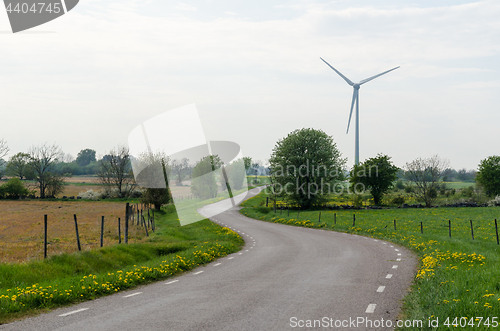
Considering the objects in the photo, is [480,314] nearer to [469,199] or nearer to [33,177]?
[469,199]

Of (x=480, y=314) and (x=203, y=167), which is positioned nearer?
(x=480, y=314)

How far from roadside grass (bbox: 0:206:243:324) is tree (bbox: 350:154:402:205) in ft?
185

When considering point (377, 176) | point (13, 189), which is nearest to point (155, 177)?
point (377, 176)

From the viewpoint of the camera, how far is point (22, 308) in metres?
8.13

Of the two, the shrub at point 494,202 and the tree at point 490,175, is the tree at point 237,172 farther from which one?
the shrub at point 494,202

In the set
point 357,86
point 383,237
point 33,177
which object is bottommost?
point 383,237

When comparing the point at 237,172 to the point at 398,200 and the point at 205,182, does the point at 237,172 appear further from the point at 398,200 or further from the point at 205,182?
the point at 398,200

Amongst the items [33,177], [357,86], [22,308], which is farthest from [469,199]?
[33,177]

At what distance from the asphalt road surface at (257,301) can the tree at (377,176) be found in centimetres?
5724

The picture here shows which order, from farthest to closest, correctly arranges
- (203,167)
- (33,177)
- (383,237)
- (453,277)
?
(203,167) < (33,177) < (383,237) < (453,277)

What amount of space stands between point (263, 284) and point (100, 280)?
445 cm

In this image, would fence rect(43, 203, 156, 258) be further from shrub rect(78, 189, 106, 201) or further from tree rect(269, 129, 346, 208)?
shrub rect(78, 189, 106, 201)

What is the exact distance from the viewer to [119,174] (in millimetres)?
87750

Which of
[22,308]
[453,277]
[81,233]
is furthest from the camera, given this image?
[81,233]
